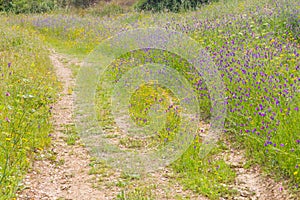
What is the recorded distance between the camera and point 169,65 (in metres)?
8.16

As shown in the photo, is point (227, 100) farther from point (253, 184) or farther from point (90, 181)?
point (90, 181)

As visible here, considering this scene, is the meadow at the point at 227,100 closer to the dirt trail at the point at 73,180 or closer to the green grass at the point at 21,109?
the green grass at the point at 21,109

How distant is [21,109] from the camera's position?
19.1ft

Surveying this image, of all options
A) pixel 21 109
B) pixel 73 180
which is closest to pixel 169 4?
pixel 21 109

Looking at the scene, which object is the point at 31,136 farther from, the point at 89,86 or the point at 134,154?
the point at 89,86

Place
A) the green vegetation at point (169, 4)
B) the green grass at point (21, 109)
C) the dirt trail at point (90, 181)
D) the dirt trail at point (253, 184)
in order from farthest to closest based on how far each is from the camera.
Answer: the green vegetation at point (169, 4) → the green grass at point (21, 109) → the dirt trail at point (90, 181) → the dirt trail at point (253, 184)

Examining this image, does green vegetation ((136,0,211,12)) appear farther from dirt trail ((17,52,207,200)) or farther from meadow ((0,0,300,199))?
dirt trail ((17,52,207,200))

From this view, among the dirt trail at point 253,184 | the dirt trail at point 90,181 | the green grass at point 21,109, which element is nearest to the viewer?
the dirt trail at point 253,184

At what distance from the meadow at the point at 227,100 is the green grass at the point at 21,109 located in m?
0.02

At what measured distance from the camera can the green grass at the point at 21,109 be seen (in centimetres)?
428

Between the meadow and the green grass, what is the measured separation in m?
0.02

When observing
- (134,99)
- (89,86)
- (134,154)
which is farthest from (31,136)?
(89,86)

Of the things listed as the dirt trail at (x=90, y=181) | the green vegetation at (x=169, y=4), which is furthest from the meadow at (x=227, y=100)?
the green vegetation at (x=169, y=4)

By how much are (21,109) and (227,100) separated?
3.38 meters
